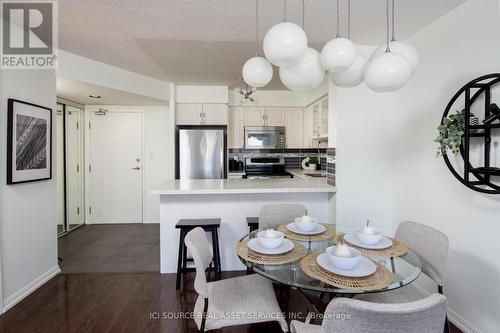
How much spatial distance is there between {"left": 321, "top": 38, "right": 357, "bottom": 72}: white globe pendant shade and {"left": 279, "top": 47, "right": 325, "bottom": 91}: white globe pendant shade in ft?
0.19

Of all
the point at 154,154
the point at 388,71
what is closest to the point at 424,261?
the point at 388,71

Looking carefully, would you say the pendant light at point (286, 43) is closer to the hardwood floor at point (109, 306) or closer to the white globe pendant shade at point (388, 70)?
the white globe pendant shade at point (388, 70)

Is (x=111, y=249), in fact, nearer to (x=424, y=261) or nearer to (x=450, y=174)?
(x=424, y=261)

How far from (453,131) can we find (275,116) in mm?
3129

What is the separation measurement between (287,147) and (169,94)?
2.19 m

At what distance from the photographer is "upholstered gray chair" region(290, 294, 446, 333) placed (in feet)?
2.80

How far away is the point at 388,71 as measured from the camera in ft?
3.77

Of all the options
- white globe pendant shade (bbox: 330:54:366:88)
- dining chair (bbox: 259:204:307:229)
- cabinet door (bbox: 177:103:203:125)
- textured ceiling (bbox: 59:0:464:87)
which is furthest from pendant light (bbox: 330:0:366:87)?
cabinet door (bbox: 177:103:203:125)

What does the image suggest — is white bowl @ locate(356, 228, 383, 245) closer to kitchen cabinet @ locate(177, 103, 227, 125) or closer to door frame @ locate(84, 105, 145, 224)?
kitchen cabinet @ locate(177, 103, 227, 125)

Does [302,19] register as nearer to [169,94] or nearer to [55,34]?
[55,34]

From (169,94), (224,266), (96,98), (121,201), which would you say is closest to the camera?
(224,266)

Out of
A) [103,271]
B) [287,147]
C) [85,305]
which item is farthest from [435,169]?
[103,271]

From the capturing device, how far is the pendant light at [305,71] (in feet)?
4.18

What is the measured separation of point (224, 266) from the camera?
287 centimetres
